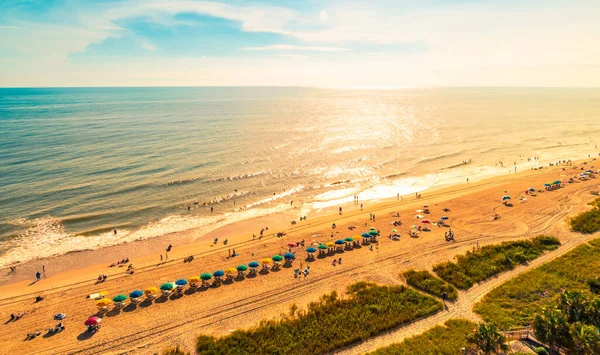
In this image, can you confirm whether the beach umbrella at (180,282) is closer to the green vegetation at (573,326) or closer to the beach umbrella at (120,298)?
the beach umbrella at (120,298)

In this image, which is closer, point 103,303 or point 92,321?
point 92,321

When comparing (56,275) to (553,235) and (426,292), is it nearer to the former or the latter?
(426,292)

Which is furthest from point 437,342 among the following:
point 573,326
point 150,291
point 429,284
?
point 150,291

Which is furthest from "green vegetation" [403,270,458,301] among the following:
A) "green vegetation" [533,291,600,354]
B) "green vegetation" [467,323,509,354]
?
"green vegetation" [533,291,600,354]

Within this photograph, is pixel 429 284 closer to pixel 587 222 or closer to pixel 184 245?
pixel 587 222

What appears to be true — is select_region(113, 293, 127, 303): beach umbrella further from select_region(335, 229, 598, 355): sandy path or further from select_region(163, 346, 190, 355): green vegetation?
select_region(335, 229, 598, 355): sandy path

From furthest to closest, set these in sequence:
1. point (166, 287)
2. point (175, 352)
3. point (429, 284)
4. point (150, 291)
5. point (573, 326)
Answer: point (166, 287) → point (150, 291) → point (429, 284) → point (175, 352) → point (573, 326)
